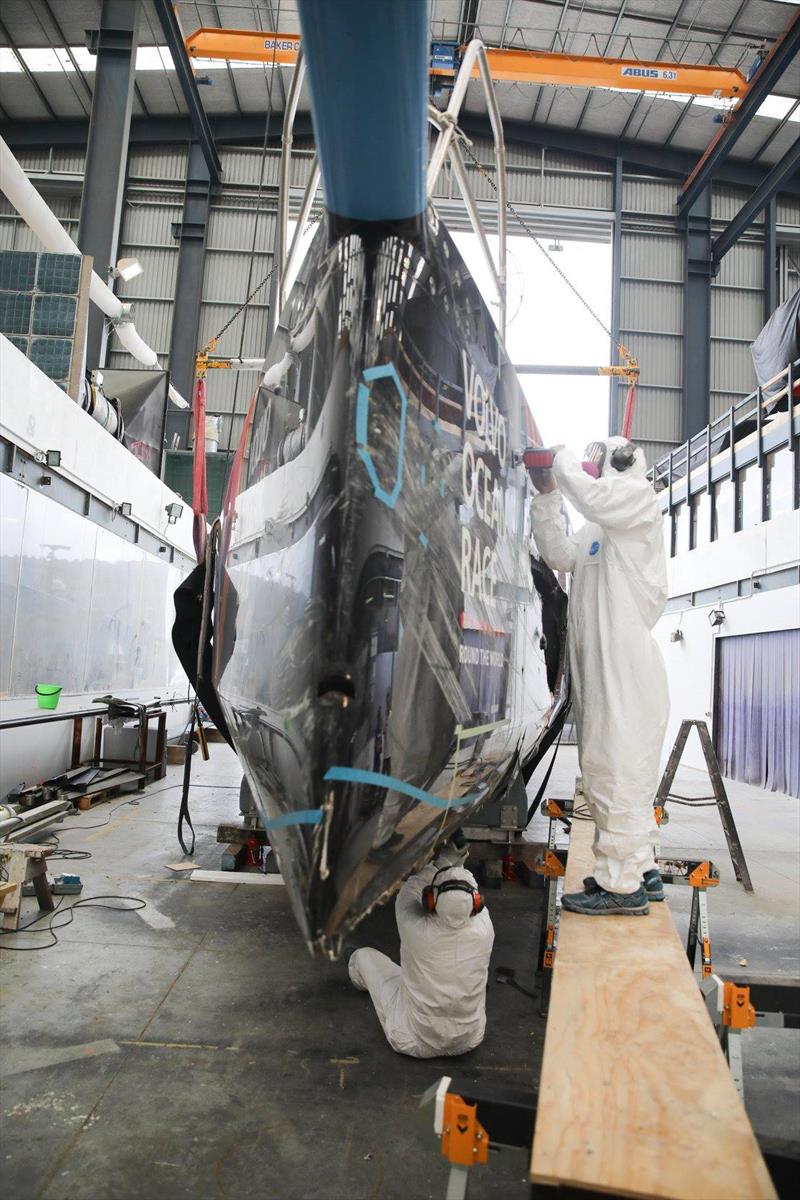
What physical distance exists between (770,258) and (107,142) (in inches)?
604

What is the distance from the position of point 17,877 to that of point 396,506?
3.46 metres

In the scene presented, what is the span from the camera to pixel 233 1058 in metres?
2.93

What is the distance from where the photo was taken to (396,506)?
6.11 feet

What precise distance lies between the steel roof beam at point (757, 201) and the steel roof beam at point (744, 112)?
106 cm

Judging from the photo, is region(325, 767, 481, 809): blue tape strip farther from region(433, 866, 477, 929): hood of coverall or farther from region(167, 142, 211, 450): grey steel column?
region(167, 142, 211, 450): grey steel column

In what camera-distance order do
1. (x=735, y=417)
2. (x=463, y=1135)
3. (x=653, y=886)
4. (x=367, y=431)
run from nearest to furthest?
1. (x=463, y=1135)
2. (x=367, y=431)
3. (x=653, y=886)
4. (x=735, y=417)

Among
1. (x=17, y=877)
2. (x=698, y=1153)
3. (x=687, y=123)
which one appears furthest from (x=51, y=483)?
(x=687, y=123)

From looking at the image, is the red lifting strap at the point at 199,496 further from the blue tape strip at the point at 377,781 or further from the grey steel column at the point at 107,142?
the grey steel column at the point at 107,142

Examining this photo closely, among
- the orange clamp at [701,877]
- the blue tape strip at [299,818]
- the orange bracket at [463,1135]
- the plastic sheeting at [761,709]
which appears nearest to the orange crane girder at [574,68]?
the plastic sheeting at [761,709]

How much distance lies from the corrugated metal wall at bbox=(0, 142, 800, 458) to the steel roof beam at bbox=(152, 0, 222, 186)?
2.35ft

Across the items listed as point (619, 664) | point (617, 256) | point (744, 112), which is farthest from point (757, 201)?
point (619, 664)

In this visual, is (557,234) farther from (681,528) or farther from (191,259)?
(191,259)

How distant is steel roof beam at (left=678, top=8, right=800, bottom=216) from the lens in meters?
14.7

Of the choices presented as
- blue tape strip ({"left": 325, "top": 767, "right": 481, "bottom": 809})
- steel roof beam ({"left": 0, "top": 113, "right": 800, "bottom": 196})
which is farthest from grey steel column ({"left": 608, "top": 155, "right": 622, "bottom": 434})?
blue tape strip ({"left": 325, "top": 767, "right": 481, "bottom": 809})
